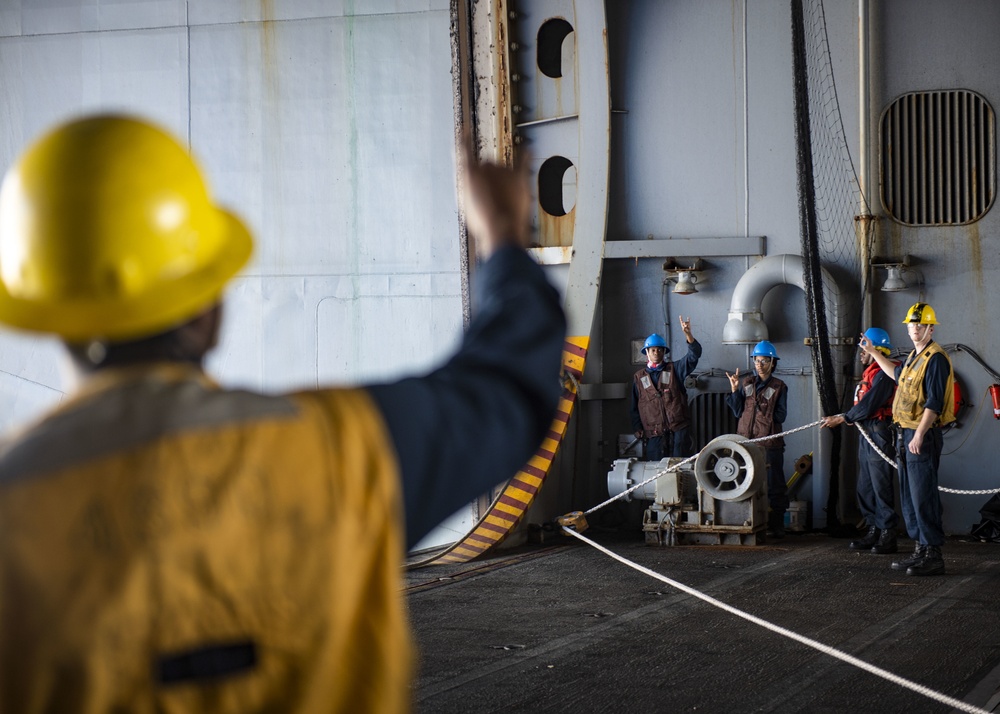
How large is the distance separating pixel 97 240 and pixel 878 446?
8.54 m

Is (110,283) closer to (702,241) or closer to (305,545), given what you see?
(305,545)

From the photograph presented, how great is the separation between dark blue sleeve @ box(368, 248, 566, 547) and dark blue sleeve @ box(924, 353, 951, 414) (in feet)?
21.9

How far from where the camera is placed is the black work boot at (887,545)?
28.3 feet

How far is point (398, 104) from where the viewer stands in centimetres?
930

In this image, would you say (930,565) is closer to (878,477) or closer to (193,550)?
(878,477)

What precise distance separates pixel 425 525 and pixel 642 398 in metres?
9.01

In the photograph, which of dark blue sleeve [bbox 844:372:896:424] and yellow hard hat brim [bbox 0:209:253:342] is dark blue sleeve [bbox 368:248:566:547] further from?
dark blue sleeve [bbox 844:372:896:424]

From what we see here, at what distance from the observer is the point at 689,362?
10.1 m

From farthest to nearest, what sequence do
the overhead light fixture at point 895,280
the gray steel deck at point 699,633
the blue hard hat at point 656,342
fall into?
the blue hard hat at point 656,342, the overhead light fixture at point 895,280, the gray steel deck at point 699,633

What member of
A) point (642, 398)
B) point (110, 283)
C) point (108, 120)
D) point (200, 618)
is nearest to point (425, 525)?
point (200, 618)

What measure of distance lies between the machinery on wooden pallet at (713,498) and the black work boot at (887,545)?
3.26ft

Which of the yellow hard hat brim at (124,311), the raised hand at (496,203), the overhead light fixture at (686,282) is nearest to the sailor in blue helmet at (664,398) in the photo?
the overhead light fixture at (686,282)

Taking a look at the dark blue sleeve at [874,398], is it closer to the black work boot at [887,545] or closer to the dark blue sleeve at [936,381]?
the black work boot at [887,545]

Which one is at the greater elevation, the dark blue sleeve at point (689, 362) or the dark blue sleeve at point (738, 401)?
the dark blue sleeve at point (689, 362)
